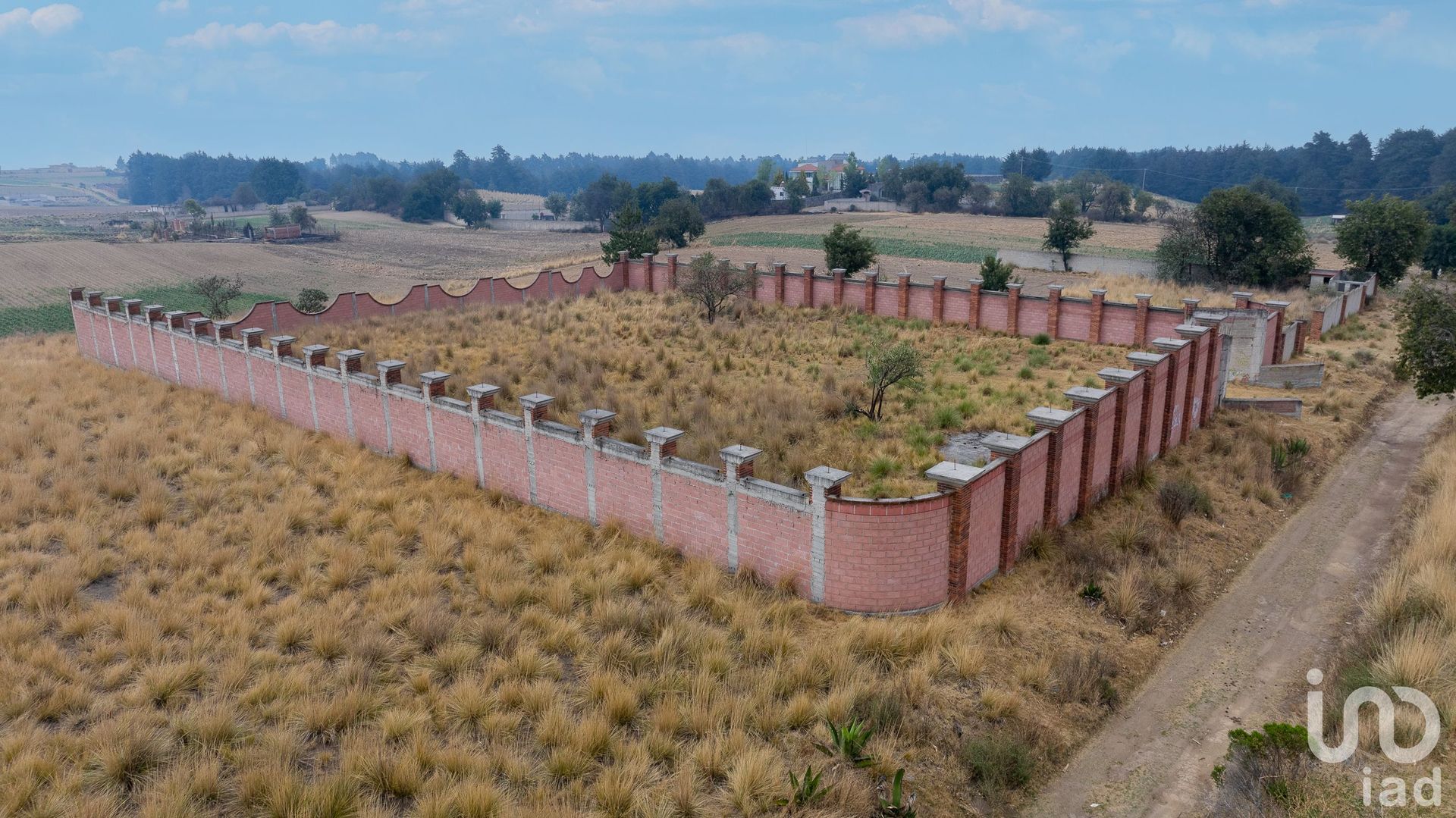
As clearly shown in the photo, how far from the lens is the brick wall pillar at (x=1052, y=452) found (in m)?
13.2

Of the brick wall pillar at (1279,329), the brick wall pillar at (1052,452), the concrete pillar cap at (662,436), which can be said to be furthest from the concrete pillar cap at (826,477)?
the brick wall pillar at (1279,329)

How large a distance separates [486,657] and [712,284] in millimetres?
24784

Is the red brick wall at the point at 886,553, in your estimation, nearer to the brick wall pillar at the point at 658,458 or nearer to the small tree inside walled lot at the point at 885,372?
the brick wall pillar at the point at 658,458

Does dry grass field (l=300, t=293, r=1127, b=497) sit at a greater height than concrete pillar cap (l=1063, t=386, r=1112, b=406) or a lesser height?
lesser

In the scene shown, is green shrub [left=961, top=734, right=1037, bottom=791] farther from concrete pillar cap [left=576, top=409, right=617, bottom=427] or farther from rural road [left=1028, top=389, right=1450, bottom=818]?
concrete pillar cap [left=576, top=409, right=617, bottom=427]

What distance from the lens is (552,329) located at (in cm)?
3178

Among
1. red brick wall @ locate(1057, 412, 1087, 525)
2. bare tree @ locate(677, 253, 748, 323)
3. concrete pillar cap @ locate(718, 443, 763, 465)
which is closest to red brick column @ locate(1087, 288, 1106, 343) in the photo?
bare tree @ locate(677, 253, 748, 323)

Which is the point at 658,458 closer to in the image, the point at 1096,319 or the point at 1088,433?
the point at 1088,433

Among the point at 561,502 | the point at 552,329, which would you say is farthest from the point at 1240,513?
the point at 552,329

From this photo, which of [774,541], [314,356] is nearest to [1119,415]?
[774,541]

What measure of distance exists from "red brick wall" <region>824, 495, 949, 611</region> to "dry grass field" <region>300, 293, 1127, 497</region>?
2881 mm

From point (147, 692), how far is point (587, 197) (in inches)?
4490

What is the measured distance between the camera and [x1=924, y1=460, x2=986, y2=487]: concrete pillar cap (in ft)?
36.3

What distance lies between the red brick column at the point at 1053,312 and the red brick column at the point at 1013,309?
37.8 inches
